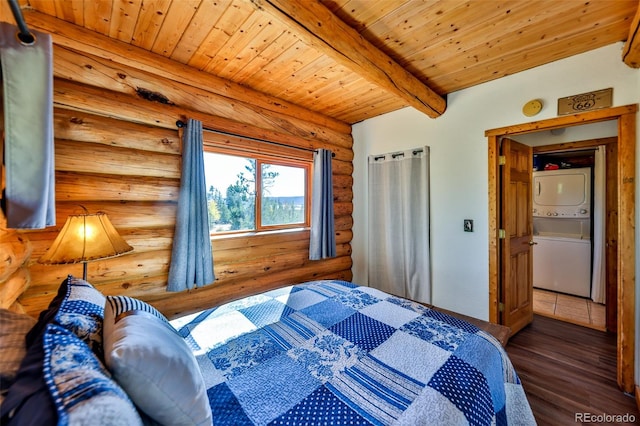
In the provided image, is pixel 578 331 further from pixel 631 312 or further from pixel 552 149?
pixel 552 149

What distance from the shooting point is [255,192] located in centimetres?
276

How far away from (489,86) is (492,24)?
0.91 metres

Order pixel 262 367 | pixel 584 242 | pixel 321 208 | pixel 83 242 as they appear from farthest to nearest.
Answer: pixel 584 242, pixel 321 208, pixel 83 242, pixel 262 367

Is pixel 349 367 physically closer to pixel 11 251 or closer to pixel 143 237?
pixel 11 251

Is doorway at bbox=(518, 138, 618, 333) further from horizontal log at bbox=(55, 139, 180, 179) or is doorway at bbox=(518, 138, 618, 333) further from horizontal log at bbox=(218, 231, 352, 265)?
horizontal log at bbox=(55, 139, 180, 179)

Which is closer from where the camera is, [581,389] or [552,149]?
[581,389]

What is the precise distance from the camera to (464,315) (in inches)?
104

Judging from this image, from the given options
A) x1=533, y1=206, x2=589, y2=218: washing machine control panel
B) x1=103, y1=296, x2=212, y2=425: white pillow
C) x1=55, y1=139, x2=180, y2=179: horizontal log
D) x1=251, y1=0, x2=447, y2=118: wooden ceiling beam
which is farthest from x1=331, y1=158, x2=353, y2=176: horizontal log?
x1=533, y1=206, x2=589, y2=218: washing machine control panel

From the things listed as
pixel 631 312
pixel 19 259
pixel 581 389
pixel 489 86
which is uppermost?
pixel 489 86

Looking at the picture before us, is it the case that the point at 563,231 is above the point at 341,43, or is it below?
below

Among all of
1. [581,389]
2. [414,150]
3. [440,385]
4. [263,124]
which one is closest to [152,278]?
[263,124]

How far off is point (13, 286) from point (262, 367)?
4.50ft

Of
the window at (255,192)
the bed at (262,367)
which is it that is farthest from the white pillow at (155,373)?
the window at (255,192)

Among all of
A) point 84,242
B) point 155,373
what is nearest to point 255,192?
point 84,242
